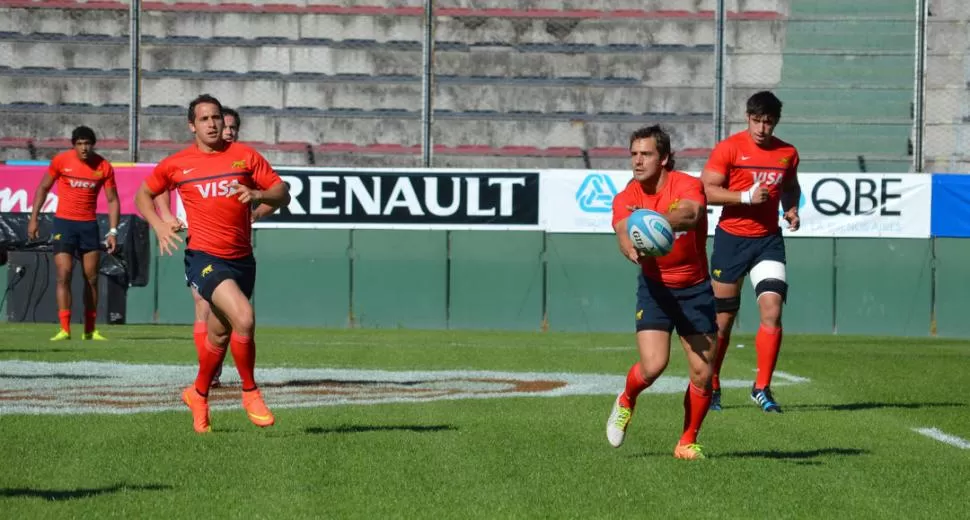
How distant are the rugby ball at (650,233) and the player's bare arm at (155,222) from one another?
2.86 meters

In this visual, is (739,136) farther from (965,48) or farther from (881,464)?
(965,48)

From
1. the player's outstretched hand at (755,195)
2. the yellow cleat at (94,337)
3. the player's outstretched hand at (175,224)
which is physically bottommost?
the yellow cleat at (94,337)

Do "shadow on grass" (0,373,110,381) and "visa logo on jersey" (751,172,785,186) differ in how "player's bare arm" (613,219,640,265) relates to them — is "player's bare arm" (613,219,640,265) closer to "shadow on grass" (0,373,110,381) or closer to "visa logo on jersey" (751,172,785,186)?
"visa logo on jersey" (751,172,785,186)

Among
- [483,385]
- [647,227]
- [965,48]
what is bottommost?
[483,385]

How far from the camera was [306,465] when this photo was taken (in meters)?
7.59

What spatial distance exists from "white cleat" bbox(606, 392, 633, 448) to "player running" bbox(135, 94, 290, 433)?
7.30 ft

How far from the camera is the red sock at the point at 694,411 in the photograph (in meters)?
8.17

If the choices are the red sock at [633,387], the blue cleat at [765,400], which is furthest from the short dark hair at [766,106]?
the red sock at [633,387]

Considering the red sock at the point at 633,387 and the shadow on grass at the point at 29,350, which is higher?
the red sock at the point at 633,387

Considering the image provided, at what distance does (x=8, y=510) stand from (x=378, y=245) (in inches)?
734

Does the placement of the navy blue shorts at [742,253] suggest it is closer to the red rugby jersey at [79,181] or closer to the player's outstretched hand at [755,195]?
the player's outstretched hand at [755,195]

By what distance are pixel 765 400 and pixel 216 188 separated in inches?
161

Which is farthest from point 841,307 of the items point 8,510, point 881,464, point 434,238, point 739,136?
point 8,510

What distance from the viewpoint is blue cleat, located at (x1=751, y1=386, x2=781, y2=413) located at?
10.8m
